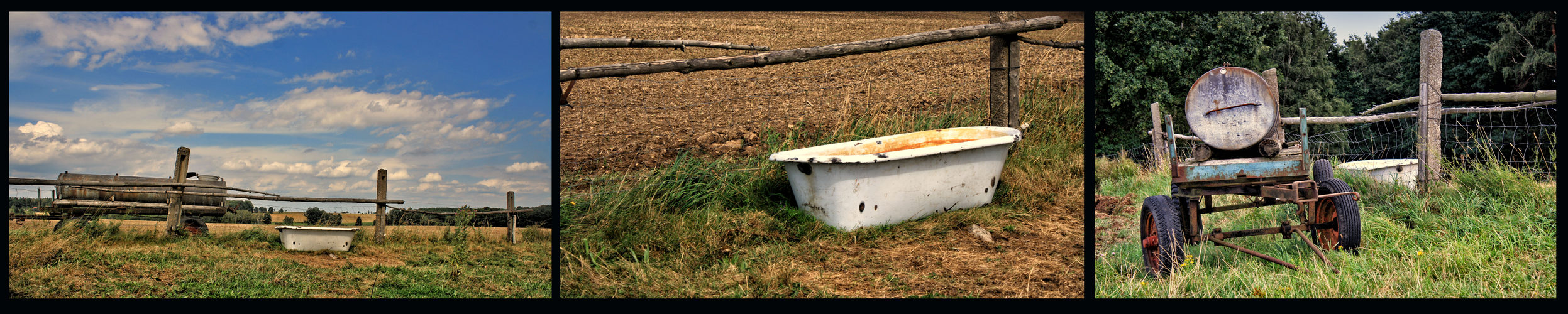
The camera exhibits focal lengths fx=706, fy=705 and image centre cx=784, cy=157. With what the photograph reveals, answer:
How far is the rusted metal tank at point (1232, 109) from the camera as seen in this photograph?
133 inches

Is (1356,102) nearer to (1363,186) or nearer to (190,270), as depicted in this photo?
(1363,186)

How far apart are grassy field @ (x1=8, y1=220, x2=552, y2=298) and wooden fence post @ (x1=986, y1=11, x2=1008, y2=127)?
325 cm

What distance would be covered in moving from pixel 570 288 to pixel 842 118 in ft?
7.96

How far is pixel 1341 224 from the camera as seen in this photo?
341 centimetres

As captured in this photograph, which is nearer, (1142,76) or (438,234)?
(1142,76)

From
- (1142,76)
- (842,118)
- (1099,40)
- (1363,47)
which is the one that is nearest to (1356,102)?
(1363,47)

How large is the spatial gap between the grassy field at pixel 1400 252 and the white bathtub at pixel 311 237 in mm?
8836

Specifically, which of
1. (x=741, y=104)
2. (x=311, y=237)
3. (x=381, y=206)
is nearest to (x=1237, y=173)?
(x=741, y=104)

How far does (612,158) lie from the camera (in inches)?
164

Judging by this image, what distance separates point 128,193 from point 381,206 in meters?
3.36

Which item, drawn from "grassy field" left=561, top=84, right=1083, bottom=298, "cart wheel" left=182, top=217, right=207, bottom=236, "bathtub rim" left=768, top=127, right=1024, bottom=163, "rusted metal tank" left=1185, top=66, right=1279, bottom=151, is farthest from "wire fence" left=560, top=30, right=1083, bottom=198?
"cart wheel" left=182, top=217, right=207, bottom=236

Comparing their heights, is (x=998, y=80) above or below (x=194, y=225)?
above

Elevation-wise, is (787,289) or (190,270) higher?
(787,289)

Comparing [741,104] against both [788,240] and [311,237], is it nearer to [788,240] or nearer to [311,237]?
[788,240]
